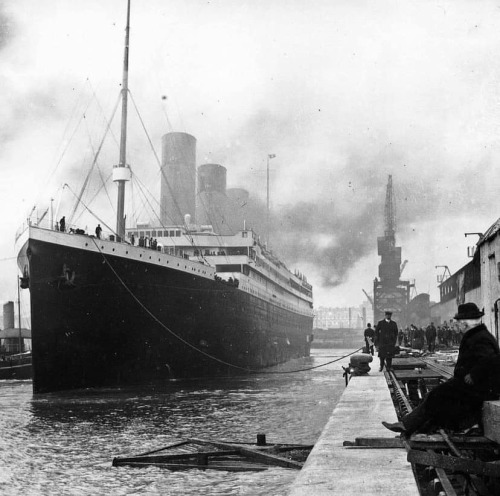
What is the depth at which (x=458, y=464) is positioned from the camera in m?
4.19

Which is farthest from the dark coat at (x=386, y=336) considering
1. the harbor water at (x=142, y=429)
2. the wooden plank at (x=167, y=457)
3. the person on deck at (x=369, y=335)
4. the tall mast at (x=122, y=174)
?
the tall mast at (x=122, y=174)

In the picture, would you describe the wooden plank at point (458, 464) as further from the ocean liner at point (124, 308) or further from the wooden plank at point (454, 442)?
the ocean liner at point (124, 308)

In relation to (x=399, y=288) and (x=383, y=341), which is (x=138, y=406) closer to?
(x=383, y=341)

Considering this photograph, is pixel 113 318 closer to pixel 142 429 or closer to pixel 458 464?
pixel 142 429

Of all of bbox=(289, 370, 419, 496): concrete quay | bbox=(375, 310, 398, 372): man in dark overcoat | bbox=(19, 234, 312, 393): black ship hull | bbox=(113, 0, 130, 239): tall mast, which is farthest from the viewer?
bbox=(113, 0, 130, 239): tall mast

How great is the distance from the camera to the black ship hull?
1886 cm

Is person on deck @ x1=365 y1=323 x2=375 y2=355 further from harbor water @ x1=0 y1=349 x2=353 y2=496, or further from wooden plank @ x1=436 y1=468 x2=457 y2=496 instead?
wooden plank @ x1=436 y1=468 x2=457 y2=496

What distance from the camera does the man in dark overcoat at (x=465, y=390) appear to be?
16.4ft

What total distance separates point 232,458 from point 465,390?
13.5ft

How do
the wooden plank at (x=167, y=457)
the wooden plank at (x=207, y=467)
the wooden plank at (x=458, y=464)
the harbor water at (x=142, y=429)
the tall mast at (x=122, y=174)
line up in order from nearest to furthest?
the wooden plank at (x=458, y=464) → the harbor water at (x=142, y=429) → the wooden plank at (x=207, y=467) → the wooden plank at (x=167, y=457) → the tall mast at (x=122, y=174)

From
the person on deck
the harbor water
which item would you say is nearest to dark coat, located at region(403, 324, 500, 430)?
the harbor water

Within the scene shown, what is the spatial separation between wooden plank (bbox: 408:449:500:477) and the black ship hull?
16.1m

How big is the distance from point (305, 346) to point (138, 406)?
4439 cm

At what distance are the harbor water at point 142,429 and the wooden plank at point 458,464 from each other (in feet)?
8.39
